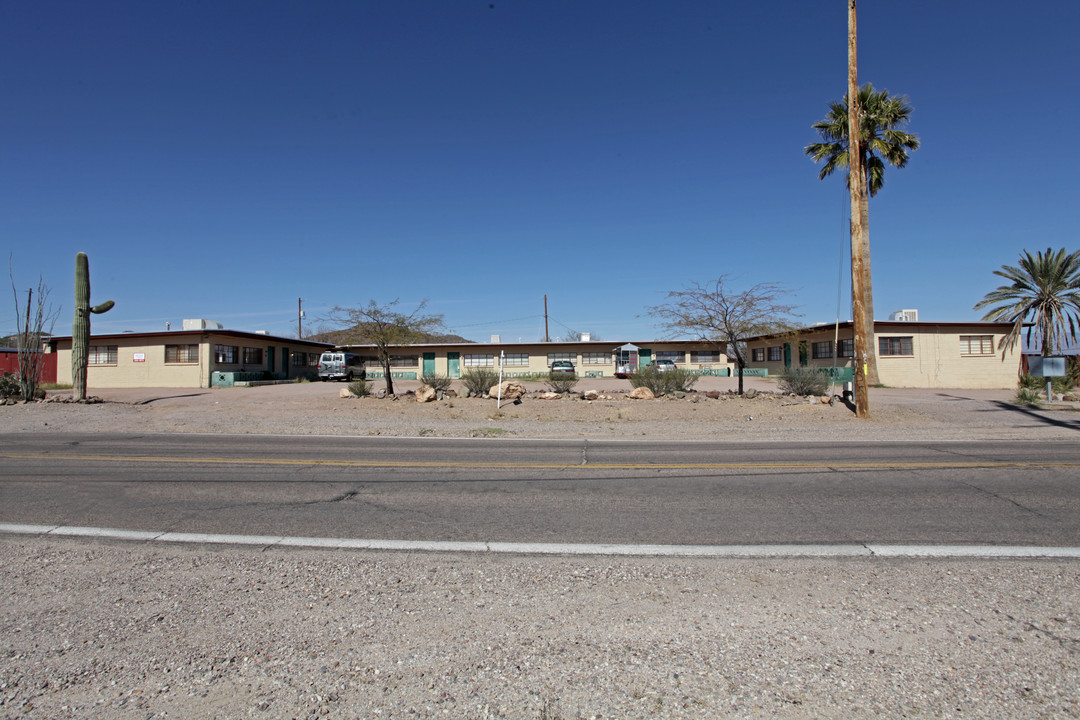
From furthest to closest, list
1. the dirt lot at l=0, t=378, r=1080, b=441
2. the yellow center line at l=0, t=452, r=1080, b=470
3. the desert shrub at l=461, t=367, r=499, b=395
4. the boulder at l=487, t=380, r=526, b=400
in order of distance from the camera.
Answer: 1. the desert shrub at l=461, t=367, r=499, b=395
2. the boulder at l=487, t=380, r=526, b=400
3. the dirt lot at l=0, t=378, r=1080, b=441
4. the yellow center line at l=0, t=452, r=1080, b=470

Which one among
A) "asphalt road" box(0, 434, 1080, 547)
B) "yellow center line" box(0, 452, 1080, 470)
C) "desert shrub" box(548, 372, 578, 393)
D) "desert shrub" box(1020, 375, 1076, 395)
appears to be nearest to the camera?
"asphalt road" box(0, 434, 1080, 547)

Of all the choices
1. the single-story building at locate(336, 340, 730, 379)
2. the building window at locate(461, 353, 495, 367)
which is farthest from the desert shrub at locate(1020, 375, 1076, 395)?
the building window at locate(461, 353, 495, 367)

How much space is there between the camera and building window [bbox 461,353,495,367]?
5197cm

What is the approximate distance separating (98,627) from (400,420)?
1397 centimetres

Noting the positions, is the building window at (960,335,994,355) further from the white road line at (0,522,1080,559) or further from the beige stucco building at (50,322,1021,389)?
the white road line at (0,522,1080,559)

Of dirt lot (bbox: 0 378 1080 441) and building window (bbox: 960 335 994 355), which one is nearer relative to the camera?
dirt lot (bbox: 0 378 1080 441)

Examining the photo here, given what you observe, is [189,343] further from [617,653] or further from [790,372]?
[617,653]

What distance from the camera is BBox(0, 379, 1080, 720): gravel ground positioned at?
2.93 meters

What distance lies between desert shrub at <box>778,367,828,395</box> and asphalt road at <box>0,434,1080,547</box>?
822 centimetres

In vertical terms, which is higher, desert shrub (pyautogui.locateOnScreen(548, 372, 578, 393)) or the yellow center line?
desert shrub (pyautogui.locateOnScreen(548, 372, 578, 393))

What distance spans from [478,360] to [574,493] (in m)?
45.2

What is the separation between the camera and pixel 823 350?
38.0 meters

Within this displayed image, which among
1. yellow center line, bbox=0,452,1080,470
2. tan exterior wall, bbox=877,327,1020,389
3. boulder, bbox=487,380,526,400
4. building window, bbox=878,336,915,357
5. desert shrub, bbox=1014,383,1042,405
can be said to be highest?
building window, bbox=878,336,915,357

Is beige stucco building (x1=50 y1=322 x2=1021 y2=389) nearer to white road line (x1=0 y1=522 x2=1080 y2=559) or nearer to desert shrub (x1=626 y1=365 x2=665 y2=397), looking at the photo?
desert shrub (x1=626 y1=365 x2=665 y2=397)
